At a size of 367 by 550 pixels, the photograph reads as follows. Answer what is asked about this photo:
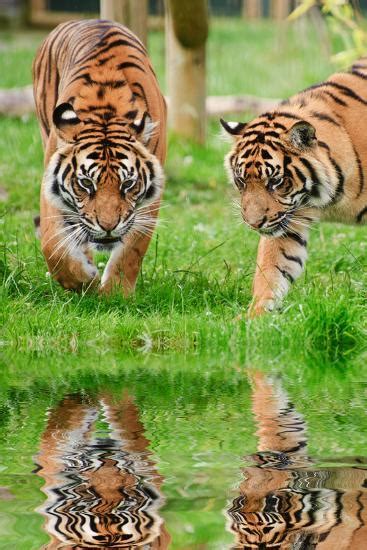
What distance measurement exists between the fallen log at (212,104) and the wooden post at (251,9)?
12.8 m

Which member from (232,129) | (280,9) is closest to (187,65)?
(232,129)

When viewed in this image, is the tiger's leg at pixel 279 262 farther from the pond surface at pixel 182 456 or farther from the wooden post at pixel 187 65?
the wooden post at pixel 187 65

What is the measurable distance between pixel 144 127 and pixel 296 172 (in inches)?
31.3

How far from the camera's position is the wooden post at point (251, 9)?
25.8 metres

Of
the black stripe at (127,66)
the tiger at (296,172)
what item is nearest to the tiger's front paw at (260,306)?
the tiger at (296,172)

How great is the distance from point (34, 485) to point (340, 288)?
3.21 meters

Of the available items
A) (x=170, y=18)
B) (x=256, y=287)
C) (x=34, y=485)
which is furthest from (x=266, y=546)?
(x=170, y=18)

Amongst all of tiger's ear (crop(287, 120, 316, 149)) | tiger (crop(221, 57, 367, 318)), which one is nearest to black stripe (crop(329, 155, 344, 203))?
tiger (crop(221, 57, 367, 318))

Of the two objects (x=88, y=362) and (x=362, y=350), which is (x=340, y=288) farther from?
(x=88, y=362)

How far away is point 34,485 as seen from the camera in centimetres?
306

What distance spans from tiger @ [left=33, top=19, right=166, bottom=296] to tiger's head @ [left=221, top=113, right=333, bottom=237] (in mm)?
521

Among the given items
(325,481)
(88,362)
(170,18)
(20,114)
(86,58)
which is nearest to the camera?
(325,481)

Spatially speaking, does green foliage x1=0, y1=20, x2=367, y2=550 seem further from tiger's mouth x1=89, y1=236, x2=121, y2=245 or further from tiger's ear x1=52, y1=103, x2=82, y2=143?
tiger's ear x1=52, y1=103, x2=82, y2=143

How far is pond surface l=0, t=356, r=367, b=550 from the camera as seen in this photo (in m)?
2.70
